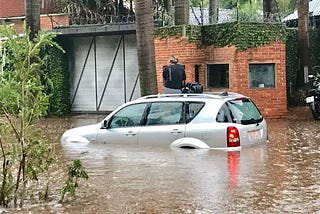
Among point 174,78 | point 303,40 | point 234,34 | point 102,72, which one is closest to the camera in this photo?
point 174,78

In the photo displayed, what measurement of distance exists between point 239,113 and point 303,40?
38.9ft

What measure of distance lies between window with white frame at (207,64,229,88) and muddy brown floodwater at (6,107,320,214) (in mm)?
6875

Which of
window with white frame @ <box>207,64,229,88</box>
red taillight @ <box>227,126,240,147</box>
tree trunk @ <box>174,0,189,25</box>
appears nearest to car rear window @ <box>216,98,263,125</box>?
red taillight @ <box>227,126,240,147</box>

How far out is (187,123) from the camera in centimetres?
1276

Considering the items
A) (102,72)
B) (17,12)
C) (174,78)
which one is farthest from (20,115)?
(17,12)

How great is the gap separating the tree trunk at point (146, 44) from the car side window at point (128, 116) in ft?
10.6

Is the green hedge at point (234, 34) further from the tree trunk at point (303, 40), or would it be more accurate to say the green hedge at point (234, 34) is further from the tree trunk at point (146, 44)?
the tree trunk at point (146, 44)

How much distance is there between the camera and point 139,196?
29.7 ft

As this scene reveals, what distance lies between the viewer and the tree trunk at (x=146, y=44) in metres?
16.5

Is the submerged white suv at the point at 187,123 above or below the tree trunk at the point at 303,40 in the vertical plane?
below

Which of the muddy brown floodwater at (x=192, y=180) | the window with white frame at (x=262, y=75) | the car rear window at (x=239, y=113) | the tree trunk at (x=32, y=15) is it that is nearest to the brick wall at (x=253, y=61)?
the window with white frame at (x=262, y=75)

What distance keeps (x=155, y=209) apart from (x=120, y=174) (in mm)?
2688

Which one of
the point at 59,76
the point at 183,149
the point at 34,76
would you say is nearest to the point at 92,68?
the point at 59,76

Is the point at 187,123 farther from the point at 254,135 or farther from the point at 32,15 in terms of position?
the point at 32,15
